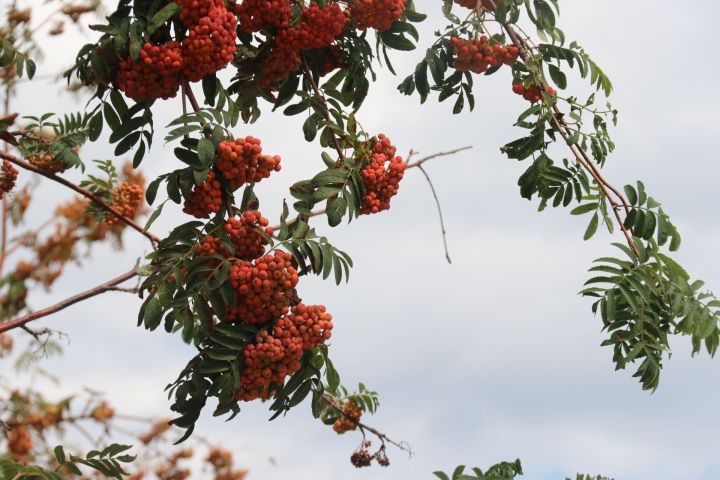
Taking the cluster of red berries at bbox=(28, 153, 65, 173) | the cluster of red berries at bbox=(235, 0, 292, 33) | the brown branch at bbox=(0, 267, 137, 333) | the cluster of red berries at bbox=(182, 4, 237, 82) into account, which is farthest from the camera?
the cluster of red berries at bbox=(28, 153, 65, 173)

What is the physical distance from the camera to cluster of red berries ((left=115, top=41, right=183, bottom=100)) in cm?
288

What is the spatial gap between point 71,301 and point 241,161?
6.09 ft

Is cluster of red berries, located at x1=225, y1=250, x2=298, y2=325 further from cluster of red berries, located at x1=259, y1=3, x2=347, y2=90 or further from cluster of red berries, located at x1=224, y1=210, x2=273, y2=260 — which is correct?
cluster of red berries, located at x1=259, y1=3, x2=347, y2=90

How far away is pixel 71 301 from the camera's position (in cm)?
427

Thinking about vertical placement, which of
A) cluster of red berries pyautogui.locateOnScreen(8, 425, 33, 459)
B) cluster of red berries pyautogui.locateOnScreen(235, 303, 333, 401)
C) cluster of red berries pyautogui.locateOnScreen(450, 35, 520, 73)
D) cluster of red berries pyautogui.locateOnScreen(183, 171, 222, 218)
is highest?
cluster of red berries pyautogui.locateOnScreen(450, 35, 520, 73)

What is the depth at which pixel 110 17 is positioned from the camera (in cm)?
304

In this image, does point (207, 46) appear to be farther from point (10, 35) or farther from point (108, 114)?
point (10, 35)

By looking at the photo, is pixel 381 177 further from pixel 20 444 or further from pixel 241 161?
pixel 20 444

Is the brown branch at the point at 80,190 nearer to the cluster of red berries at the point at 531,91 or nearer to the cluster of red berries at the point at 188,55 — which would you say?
the cluster of red berries at the point at 188,55

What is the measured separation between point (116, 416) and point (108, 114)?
1146mm

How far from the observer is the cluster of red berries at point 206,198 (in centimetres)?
278

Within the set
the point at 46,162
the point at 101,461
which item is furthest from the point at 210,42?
the point at 46,162

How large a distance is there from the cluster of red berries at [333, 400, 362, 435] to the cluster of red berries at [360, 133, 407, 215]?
172 centimetres

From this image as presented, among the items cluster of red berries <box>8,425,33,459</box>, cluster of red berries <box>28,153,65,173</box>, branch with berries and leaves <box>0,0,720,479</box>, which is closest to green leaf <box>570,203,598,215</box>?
branch with berries and leaves <box>0,0,720,479</box>
